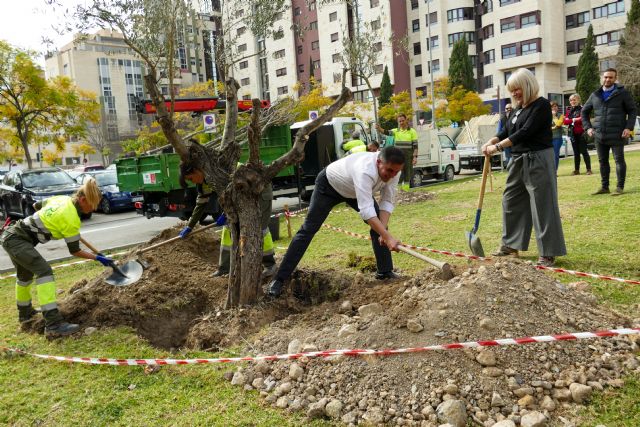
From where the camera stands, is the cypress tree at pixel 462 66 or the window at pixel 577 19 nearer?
the window at pixel 577 19

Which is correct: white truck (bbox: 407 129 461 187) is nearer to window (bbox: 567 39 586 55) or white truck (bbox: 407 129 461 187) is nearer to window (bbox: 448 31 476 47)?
window (bbox: 567 39 586 55)

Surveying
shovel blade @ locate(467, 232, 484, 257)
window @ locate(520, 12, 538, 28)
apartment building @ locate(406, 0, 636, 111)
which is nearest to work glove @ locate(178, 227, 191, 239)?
shovel blade @ locate(467, 232, 484, 257)

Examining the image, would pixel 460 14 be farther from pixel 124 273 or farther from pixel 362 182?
pixel 124 273

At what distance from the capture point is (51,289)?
486cm

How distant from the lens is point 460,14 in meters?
53.5

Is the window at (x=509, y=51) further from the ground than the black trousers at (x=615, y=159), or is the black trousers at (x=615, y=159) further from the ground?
the window at (x=509, y=51)

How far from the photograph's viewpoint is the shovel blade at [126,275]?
525 centimetres

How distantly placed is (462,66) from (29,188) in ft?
138

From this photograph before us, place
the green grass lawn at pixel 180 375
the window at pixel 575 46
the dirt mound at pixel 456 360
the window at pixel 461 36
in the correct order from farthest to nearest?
the window at pixel 461 36 → the window at pixel 575 46 → the green grass lawn at pixel 180 375 → the dirt mound at pixel 456 360

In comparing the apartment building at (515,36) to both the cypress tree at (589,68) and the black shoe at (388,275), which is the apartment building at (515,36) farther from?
the black shoe at (388,275)

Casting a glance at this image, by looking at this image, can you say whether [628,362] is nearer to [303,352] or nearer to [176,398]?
[303,352]

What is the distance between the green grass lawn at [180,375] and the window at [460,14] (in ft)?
166

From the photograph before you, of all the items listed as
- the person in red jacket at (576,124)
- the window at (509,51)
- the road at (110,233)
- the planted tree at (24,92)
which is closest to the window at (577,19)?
the window at (509,51)

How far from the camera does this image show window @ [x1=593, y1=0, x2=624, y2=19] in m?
45.9
